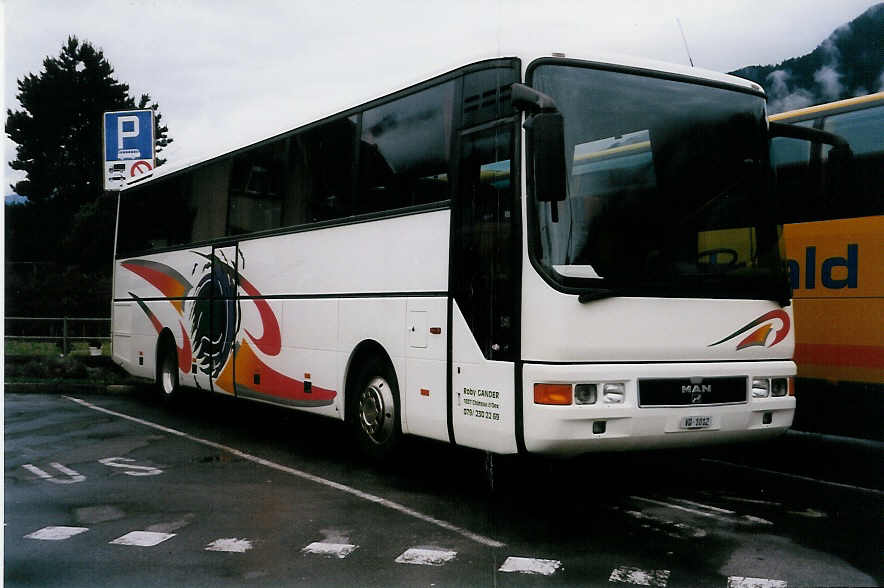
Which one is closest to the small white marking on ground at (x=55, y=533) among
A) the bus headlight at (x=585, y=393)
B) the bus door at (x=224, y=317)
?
the bus headlight at (x=585, y=393)

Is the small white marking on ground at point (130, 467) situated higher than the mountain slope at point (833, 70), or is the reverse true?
the mountain slope at point (833, 70)

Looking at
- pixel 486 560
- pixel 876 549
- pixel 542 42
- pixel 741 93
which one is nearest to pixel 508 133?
pixel 542 42

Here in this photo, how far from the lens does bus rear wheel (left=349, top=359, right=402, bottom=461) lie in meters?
8.73

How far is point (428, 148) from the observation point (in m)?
8.34

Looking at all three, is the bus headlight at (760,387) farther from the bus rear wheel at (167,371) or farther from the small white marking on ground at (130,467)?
the bus rear wheel at (167,371)

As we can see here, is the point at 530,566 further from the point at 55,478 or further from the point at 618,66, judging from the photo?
the point at 55,478

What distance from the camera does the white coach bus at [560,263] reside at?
22.4ft

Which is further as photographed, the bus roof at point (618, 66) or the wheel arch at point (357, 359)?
the wheel arch at point (357, 359)

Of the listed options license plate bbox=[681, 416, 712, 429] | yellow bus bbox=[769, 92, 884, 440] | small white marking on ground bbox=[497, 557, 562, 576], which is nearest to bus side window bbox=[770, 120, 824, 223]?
yellow bus bbox=[769, 92, 884, 440]

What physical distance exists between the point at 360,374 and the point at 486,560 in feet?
12.3

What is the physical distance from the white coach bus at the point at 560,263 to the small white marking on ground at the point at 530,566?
1051 millimetres

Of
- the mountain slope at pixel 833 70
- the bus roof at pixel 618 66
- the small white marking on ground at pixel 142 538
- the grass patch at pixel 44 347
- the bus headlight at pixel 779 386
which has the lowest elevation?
the small white marking on ground at pixel 142 538

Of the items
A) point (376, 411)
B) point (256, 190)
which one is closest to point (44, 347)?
point (256, 190)

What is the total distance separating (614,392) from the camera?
683 cm
